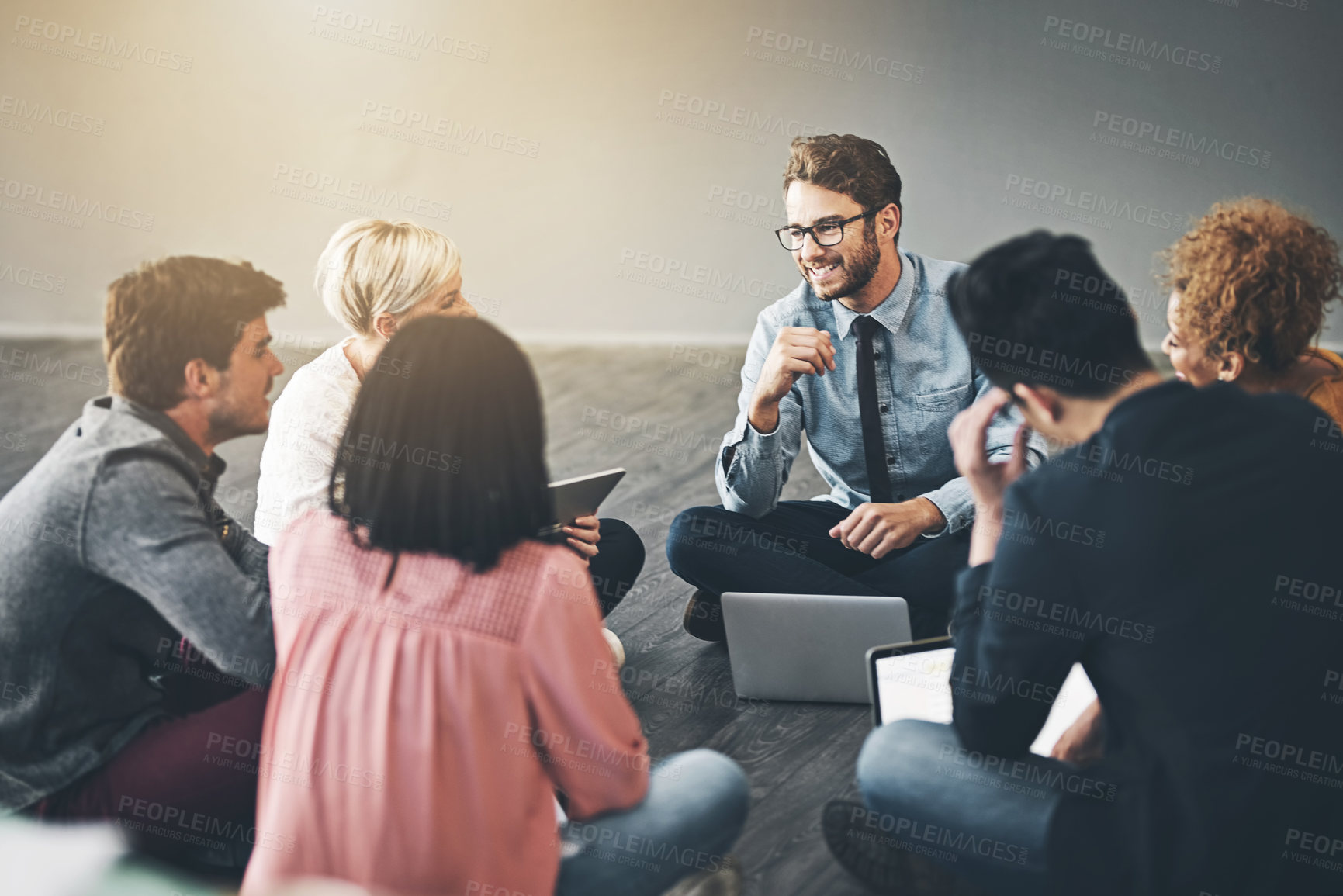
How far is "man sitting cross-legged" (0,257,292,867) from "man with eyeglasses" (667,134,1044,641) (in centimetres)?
102

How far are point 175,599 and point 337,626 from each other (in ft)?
1.16

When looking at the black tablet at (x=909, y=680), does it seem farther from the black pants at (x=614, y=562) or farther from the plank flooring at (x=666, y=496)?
the black pants at (x=614, y=562)

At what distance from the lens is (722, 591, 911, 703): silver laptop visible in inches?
78.3

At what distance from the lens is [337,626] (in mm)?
1135

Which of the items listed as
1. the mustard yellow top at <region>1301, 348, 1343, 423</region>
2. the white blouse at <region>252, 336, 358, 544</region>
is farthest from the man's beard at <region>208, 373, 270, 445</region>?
the mustard yellow top at <region>1301, 348, 1343, 423</region>

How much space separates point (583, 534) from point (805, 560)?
1.50 feet

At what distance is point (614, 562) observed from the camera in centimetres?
241

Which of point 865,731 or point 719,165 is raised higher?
point 719,165

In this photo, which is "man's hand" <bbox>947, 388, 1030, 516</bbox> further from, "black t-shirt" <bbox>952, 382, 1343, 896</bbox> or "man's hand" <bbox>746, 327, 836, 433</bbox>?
"man's hand" <bbox>746, 327, 836, 433</bbox>

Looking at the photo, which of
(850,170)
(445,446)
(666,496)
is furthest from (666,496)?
(445,446)

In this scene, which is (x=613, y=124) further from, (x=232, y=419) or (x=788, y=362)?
(x=232, y=419)

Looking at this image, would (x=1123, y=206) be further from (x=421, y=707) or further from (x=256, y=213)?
(x=421, y=707)

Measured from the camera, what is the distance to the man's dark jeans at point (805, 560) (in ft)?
7.11

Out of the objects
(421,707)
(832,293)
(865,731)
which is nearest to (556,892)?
(421,707)
